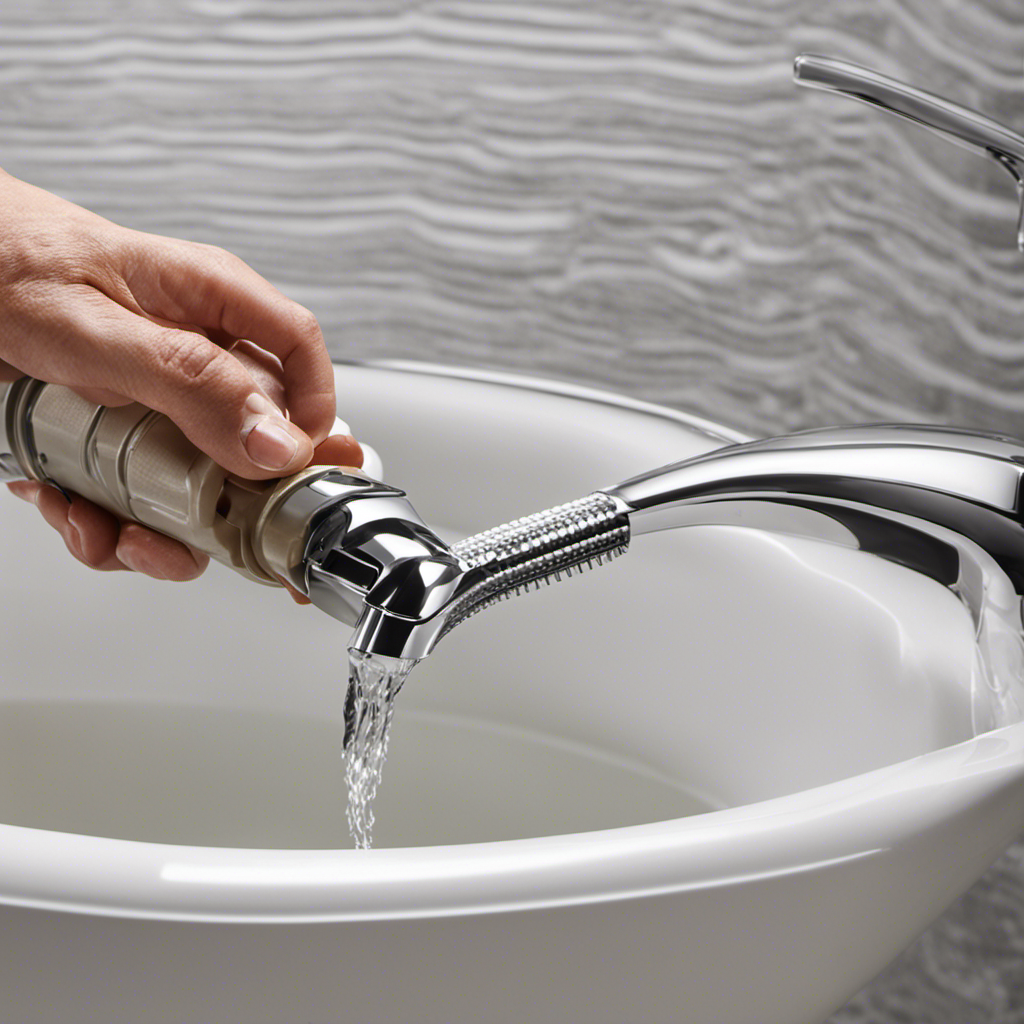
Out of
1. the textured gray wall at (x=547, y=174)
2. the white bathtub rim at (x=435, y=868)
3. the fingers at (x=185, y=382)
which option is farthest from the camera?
the textured gray wall at (x=547, y=174)

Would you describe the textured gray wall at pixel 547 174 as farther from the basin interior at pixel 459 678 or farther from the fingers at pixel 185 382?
the fingers at pixel 185 382

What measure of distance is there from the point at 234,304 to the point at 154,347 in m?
0.10

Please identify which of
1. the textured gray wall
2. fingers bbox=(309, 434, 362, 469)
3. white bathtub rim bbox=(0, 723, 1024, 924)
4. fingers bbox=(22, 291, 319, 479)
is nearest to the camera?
white bathtub rim bbox=(0, 723, 1024, 924)

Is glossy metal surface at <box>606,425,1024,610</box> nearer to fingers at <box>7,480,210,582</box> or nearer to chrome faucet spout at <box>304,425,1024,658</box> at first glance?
chrome faucet spout at <box>304,425,1024,658</box>

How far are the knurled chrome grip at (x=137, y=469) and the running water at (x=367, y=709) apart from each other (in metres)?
0.05

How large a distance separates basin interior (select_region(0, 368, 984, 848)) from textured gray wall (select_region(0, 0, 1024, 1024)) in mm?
246

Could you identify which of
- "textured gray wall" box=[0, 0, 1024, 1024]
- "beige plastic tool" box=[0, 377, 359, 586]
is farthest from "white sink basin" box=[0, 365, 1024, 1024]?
"textured gray wall" box=[0, 0, 1024, 1024]

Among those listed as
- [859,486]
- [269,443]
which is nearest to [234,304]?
Answer: [269,443]

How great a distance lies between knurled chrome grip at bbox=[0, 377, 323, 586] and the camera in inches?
13.2

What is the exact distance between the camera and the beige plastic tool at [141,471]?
33cm

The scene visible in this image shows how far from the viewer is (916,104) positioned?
1.17 feet

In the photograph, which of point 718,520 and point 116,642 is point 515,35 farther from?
point 718,520

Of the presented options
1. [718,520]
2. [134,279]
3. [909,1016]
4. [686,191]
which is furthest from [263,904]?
[686,191]

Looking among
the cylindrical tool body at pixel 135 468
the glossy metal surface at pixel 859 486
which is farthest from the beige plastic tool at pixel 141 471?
the glossy metal surface at pixel 859 486
